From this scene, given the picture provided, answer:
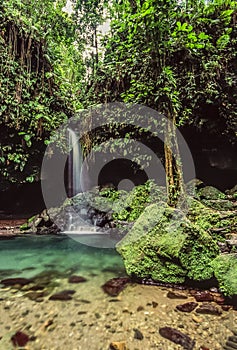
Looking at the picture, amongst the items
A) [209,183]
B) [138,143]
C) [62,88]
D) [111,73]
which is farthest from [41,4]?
[209,183]

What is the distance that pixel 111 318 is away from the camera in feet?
8.84

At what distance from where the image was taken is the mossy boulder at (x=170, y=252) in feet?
11.4

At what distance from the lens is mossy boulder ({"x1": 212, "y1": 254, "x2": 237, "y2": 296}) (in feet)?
9.82

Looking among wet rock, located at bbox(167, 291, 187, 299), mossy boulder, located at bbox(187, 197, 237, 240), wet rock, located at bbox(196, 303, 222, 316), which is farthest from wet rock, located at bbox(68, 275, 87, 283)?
mossy boulder, located at bbox(187, 197, 237, 240)

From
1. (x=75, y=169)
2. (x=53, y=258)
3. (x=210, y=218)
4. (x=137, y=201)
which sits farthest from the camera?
(x=75, y=169)

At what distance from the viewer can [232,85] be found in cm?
772

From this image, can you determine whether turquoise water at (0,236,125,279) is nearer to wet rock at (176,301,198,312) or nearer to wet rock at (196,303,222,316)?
wet rock at (176,301,198,312)

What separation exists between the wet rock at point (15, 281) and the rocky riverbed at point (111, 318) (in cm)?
13

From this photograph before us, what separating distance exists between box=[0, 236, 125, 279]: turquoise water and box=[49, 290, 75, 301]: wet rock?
84 centimetres

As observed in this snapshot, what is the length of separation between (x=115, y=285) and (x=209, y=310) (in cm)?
139

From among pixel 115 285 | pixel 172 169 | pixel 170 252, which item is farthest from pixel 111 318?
pixel 172 169

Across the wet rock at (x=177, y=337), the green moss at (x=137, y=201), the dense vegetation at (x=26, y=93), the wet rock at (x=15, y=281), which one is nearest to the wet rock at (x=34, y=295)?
the wet rock at (x=15, y=281)

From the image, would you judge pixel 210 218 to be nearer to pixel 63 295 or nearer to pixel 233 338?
pixel 233 338

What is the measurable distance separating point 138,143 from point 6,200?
6.03m
